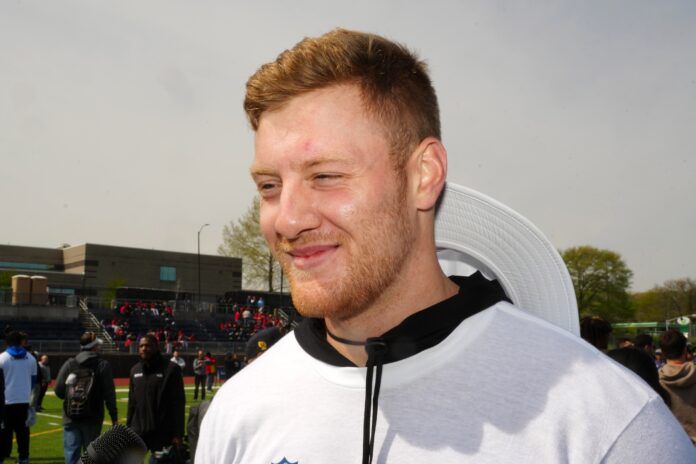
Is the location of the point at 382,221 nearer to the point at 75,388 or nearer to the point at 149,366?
the point at 149,366

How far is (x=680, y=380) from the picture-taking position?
7020 mm

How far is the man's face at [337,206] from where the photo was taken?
1.64 metres

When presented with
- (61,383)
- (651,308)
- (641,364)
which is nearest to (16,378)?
(61,383)

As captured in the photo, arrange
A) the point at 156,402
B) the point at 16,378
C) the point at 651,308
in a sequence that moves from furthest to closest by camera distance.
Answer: the point at 651,308 → the point at 16,378 → the point at 156,402

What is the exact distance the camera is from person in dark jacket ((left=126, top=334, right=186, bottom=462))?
8508 millimetres

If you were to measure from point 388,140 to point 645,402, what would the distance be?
0.82m

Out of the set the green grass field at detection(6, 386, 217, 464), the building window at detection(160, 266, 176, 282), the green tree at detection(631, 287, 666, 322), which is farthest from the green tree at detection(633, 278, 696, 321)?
the green grass field at detection(6, 386, 217, 464)

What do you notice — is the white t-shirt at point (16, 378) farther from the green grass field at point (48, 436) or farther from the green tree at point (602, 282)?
the green tree at point (602, 282)

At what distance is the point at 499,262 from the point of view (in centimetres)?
192

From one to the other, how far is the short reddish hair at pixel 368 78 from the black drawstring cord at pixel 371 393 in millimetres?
451

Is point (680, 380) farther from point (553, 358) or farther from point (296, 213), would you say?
point (296, 213)

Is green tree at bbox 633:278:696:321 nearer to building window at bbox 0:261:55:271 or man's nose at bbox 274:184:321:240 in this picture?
building window at bbox 0:261:55:271

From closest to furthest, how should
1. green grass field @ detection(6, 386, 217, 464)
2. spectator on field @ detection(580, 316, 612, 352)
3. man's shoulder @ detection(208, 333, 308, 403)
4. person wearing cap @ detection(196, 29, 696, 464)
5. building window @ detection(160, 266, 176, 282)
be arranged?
person wearing cap @ detection(196, 29, 696, 464), man's shoulder @ detection(208, 333, 308, 403), spectator on field @ detection(580, 316, 612, 352), green grass field @ detection(6, 386, 217, 464), building window @ detection(160, 266, 176, 282)

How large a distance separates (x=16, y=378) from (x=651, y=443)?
11128 mm
